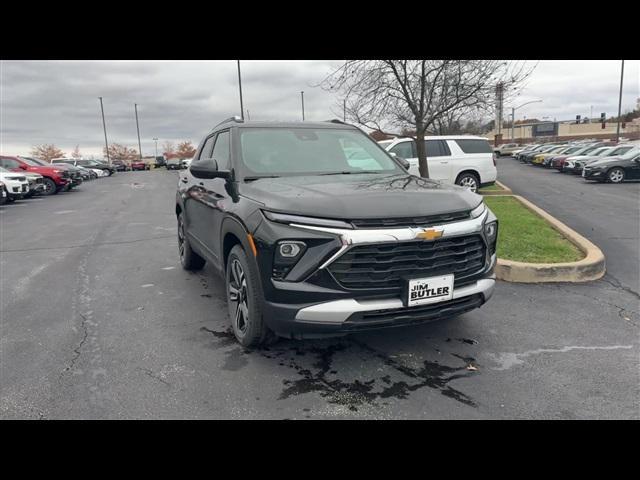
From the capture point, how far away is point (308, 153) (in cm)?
423

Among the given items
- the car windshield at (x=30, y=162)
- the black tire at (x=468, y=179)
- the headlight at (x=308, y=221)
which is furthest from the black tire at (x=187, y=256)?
the car windshield at (x=30, y=162)

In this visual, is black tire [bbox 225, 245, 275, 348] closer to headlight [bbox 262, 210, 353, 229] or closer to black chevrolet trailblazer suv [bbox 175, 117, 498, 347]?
black chevrolet trailblazer suv [bbox 175, 117, 498, 347]

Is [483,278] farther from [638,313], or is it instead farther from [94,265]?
[94,265]

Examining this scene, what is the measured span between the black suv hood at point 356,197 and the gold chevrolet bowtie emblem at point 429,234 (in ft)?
0.41

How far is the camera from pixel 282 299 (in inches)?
113

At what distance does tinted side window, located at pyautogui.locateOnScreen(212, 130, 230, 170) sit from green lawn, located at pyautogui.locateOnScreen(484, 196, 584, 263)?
361cm

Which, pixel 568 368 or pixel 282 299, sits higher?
pixel 282 299

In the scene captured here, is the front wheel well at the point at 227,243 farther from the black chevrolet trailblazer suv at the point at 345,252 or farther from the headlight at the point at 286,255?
the headlight at the point at 286,255

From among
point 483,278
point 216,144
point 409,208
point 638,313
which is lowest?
point 638,313

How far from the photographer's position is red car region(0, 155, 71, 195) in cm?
1828

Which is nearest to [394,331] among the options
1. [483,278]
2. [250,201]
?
[483,278]

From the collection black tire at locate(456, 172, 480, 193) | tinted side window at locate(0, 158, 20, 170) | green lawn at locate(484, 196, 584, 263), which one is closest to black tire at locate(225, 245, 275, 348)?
green lawn at locate(484, 196, 584, 263)

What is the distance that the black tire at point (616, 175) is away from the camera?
17641 millimetres

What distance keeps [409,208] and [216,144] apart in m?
2.74
